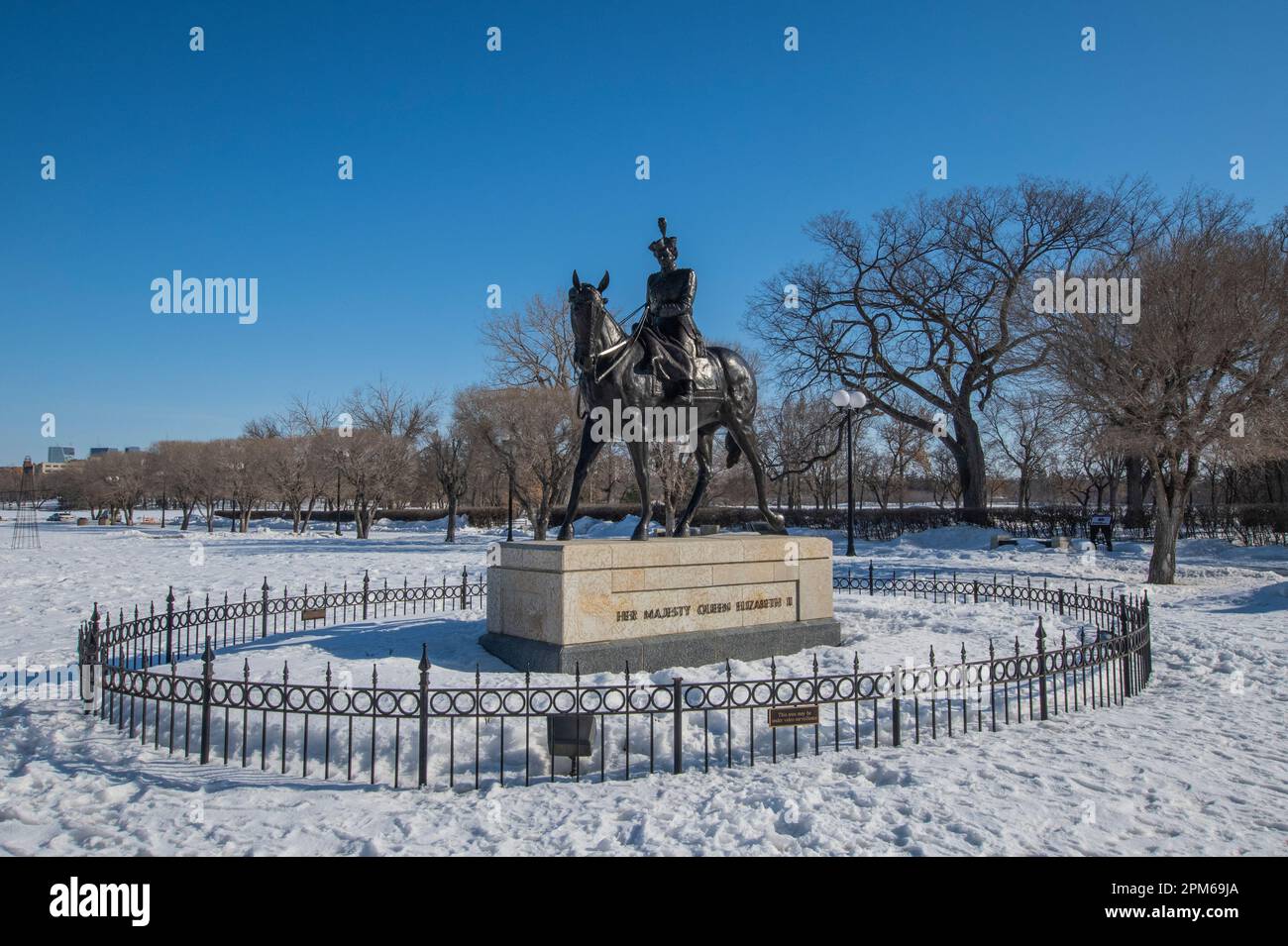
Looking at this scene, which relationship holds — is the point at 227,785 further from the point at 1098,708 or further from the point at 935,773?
the point at 1098,708

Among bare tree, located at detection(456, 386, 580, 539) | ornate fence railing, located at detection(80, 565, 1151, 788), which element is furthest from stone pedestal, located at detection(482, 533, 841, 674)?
bare tree, located at detection(456, 386, 580, 539)

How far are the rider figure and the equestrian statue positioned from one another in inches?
0.5

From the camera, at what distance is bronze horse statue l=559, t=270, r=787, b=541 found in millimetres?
9859

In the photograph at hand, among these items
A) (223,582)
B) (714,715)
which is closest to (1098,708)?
(714,715)

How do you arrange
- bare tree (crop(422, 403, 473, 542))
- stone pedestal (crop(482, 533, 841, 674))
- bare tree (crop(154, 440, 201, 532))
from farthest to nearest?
bare tree (crop(154, 440, 201, 532)) < bare tree (crop(422, 403, 473, 542)) < stone pedestal (crop(482, 533, 841, 674))

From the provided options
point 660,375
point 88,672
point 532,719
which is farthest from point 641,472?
point 88,672

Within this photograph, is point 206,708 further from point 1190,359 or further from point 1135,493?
point 1135,493

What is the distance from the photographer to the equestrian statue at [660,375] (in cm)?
1000

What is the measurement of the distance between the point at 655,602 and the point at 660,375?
3.03m

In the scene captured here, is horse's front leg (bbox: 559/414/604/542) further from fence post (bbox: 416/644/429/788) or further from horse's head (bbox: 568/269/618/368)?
fence post (bbox: 416/644/429/788)

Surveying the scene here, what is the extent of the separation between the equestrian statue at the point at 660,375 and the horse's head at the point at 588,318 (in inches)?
0.5

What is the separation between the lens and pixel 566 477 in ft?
124

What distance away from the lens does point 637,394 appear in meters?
10.6

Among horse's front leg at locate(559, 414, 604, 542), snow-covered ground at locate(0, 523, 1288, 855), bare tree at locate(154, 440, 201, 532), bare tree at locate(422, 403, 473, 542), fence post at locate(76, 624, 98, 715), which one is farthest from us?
bare tree at locate(154, 440, 201, 532)
